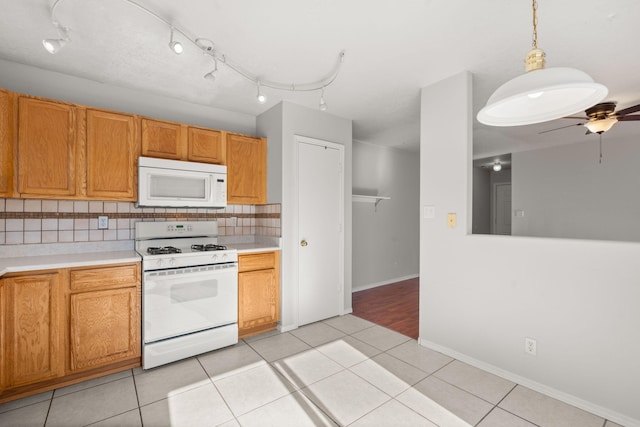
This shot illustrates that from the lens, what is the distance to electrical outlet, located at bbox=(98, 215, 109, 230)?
273 cm

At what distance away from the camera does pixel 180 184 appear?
2.87 metres

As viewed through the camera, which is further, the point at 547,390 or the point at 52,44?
the point at 547,390

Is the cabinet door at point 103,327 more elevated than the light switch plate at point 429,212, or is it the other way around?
the light switch plate at point 429,212

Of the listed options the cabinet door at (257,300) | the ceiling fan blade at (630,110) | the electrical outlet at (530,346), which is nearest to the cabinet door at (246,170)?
the cabinet door at (257,300)

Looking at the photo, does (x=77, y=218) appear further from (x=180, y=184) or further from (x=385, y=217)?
(x=385, y=217)

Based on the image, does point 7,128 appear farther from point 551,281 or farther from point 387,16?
point 551,281

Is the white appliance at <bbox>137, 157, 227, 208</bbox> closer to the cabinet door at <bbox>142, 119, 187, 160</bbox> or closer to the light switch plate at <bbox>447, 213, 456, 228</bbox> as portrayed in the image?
the cabinet door at <bbox>142, 119, 187, 160</bbox>

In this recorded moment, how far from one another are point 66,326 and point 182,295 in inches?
31.6

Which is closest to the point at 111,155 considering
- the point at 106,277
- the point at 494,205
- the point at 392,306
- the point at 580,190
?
the point at 106,277

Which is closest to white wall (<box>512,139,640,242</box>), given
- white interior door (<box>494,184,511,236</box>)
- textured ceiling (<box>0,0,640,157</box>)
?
white interior door (<box>494,184,511,236</box>)

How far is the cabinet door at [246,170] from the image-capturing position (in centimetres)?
325

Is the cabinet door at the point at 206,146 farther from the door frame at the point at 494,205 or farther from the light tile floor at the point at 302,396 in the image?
the door frame at the point at 494,205

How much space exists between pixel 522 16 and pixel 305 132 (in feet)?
7.05

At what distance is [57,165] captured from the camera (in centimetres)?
235
